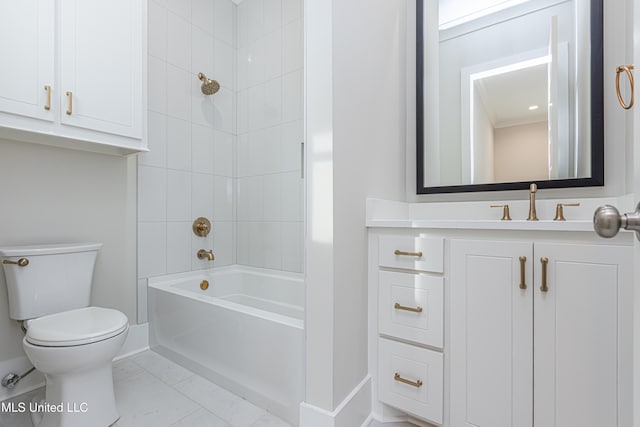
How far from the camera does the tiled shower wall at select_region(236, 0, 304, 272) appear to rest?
89.7 inches

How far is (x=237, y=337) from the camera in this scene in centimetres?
146

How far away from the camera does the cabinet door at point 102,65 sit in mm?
1442

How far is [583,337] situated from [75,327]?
1.87 metres

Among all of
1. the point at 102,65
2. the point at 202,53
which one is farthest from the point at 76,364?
the point at 202,53

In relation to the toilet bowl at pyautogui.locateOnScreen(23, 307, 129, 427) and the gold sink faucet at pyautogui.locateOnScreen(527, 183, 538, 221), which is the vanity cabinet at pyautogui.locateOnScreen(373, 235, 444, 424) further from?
the toilet bowl at pyautogui.locateOnScreen(23, 307, 129, 427)

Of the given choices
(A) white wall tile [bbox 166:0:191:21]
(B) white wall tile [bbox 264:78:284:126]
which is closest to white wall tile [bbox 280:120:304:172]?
(B) white wall tile [bbox 264:78:284:126]

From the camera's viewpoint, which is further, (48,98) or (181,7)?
(181,7)

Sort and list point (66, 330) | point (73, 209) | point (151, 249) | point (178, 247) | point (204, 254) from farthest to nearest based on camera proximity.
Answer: point (204, 254) < point (178, 247) < point (151, 249) < point (73, 209) < point (66, 330)

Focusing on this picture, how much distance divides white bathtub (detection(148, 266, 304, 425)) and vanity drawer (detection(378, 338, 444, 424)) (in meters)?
0.37

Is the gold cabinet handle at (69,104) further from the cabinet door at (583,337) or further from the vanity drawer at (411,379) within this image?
the cabinet door at (583,337)

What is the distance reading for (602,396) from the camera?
0.93 m

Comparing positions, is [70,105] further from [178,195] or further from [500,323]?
[500,323]

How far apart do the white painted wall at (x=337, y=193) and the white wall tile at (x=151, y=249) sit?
140cm

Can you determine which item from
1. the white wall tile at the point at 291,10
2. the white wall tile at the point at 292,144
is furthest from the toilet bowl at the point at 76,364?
the white wall tile at the point at 291,10
